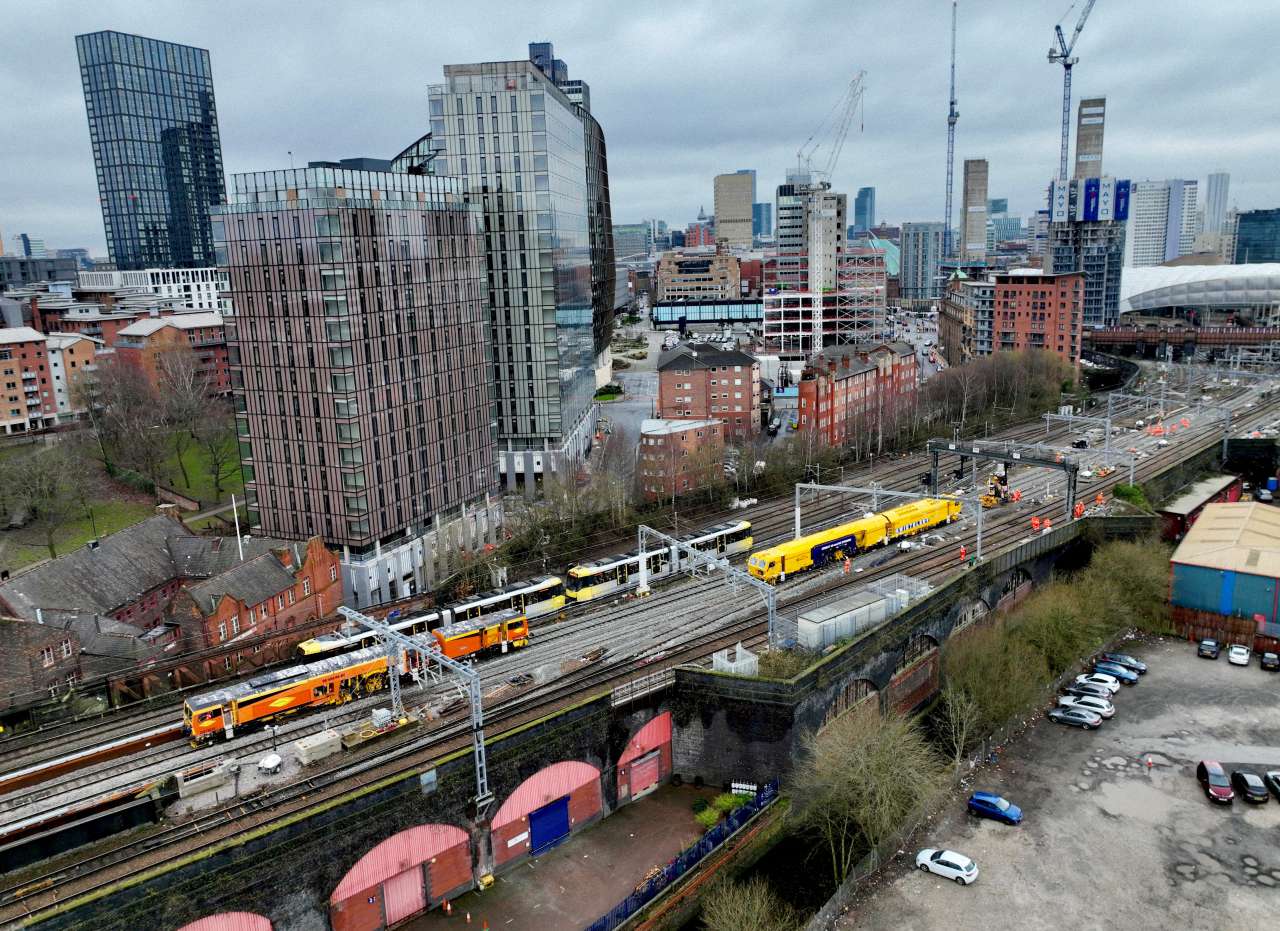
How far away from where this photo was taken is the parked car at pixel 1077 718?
4728 centimetres

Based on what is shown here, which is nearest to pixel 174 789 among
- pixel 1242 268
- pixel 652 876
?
pixel 652 876

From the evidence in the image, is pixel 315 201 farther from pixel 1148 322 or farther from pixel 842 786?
pixel 1148 322

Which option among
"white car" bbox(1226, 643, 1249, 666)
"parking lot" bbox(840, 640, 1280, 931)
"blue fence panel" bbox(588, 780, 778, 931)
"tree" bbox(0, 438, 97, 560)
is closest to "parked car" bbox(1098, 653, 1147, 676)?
"parking lot" bbox(840, 640, 1280, 931)

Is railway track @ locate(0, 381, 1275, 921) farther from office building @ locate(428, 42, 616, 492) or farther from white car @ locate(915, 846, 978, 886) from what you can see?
office building @ locate(428, 42, 616, 492)

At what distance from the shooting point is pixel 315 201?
54750 mm

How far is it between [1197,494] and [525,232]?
66.5m

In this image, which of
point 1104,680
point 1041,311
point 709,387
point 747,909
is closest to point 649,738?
point 747,909

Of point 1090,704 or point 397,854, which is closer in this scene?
point 397,854

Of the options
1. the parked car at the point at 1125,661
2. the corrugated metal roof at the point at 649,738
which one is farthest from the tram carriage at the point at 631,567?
the parked car at the point at 1125,661

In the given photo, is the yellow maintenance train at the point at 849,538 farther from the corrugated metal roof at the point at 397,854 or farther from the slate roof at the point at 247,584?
the slate roof at the point at 247,584

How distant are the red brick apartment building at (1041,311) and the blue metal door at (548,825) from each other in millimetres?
120329

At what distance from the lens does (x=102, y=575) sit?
178ft

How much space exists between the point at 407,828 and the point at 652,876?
9.94 metres

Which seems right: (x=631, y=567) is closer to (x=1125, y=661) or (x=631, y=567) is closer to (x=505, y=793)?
(x=505, y=793)
